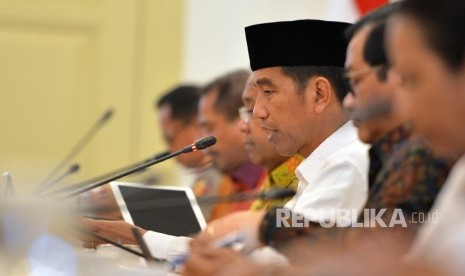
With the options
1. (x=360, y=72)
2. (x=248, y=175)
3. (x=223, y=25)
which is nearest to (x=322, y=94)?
(x=360, y=72)

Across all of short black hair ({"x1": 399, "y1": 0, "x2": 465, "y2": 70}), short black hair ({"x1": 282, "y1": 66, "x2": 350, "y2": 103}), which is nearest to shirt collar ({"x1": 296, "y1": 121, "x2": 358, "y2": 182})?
short black hair ({"x1": 282, "y1": 66, "x2": 350, "y2": 103})

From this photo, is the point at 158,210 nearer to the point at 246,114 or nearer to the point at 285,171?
the point at 285,171

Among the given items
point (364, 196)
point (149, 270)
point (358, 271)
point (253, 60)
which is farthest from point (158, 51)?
point (358, 271)

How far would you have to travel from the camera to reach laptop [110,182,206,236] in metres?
2.96

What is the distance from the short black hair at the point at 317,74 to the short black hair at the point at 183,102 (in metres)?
2.11

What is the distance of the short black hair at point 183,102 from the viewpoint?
17.0ft

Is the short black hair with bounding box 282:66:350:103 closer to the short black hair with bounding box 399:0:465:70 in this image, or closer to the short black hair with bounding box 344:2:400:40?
the short black hair with bounding box 344:2:400:40

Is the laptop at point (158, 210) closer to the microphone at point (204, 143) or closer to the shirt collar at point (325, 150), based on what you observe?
the microphone at point (204, 143)

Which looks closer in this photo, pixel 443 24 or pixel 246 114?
pixel 443 24

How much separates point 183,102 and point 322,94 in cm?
221

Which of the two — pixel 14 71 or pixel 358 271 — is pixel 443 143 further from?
pixel 14 71

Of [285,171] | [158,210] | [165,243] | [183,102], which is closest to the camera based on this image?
[165,243]

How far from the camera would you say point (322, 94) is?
120 inches

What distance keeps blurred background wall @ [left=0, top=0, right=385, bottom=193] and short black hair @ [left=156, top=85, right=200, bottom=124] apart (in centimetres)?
82
